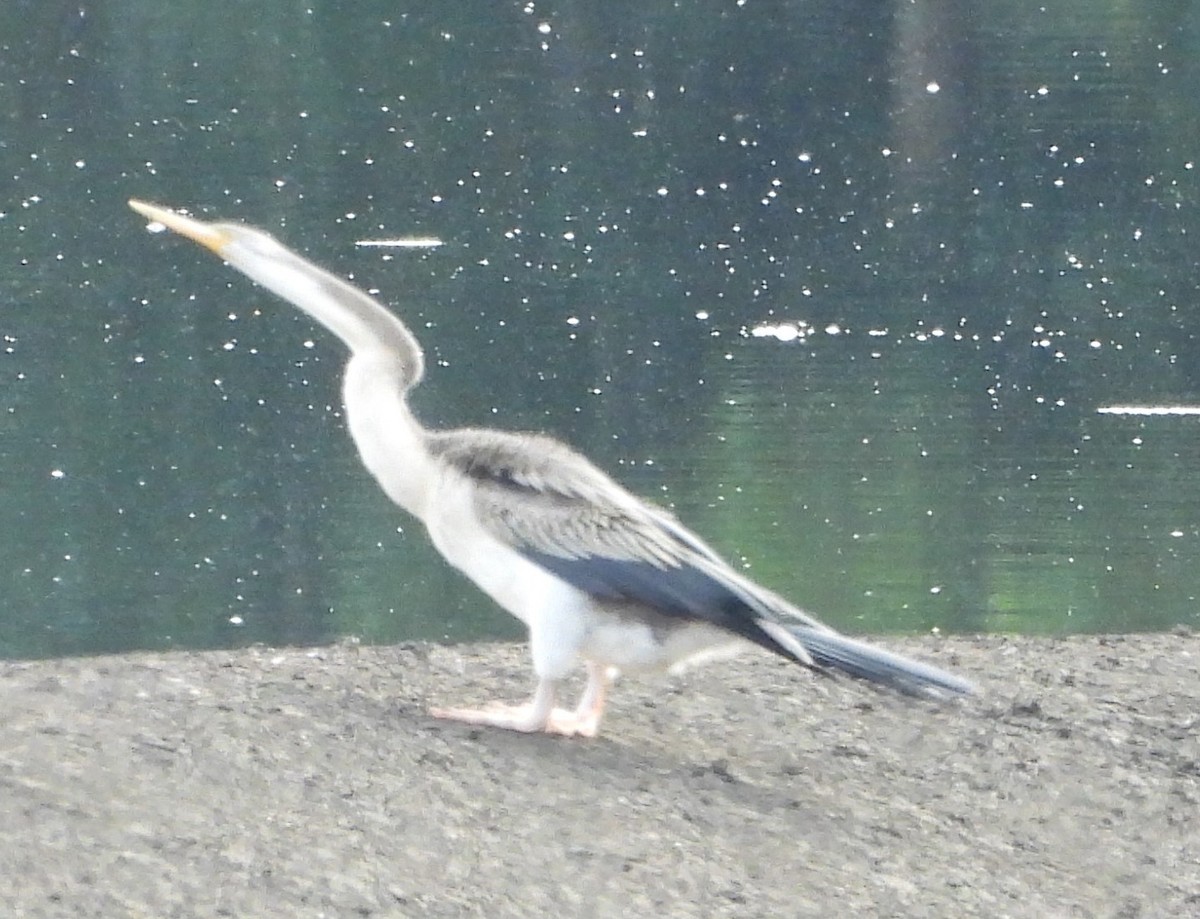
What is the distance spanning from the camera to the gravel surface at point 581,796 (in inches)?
105

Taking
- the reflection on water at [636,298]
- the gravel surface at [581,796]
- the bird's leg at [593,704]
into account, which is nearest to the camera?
the gravel surface at [581,796]

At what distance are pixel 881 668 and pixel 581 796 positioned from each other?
562mm

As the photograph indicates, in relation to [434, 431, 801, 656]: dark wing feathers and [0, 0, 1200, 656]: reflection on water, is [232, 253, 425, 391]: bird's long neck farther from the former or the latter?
[0, 0, 1200, 656]: reflection on water

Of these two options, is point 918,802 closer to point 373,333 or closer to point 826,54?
point 373,333

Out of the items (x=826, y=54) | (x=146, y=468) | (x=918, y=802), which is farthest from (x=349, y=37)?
(x=918, y=802)

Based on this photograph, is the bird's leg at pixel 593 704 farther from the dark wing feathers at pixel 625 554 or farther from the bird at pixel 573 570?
the dark wing feathers at pixel 625 554

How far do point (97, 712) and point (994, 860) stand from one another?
1.39 metres

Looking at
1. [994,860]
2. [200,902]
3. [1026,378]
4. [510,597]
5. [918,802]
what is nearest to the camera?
[200,902]

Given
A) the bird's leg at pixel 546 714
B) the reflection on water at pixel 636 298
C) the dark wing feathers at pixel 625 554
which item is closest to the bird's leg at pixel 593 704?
the bird's leg at pixel 546 714

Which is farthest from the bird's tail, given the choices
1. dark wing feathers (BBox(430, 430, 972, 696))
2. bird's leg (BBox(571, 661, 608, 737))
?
bird's leg (BBox(571, 661, 608, 737))

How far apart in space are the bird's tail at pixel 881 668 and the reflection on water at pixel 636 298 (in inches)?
89.4

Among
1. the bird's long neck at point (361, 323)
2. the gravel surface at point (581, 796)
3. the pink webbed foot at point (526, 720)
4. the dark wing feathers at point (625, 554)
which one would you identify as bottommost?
the gravel surface at point (581, 796)

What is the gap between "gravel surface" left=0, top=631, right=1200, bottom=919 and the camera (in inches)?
105

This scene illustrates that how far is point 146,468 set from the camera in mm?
6848
